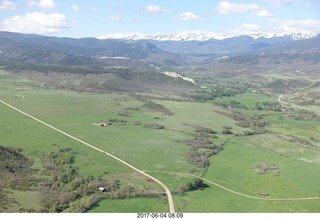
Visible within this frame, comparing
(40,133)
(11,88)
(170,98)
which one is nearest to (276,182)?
(40,133)

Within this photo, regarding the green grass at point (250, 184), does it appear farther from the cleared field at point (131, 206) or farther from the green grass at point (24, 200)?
the green grass at point (24, 200)

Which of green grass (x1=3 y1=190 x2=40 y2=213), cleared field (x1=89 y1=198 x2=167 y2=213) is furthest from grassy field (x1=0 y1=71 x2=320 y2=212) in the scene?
green grass (x1=3 y1=190 x2=40 y2=213)

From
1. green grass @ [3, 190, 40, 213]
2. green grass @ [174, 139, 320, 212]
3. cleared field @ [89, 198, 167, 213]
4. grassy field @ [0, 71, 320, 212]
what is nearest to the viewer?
green grass @ [3, 190, 40, 213]

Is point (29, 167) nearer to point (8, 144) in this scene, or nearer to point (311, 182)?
point (8, 144)

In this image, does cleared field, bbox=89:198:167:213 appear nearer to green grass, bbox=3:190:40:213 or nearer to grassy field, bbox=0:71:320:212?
grassy field, bbox=0:71:320:212

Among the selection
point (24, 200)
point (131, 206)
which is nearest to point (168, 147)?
point (131, 206)

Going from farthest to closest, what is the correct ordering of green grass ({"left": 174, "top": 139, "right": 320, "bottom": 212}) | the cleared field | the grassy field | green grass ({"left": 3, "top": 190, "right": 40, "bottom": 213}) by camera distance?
the grassy field < green grass ({"left": 174, "top": 139, "right": 320, "bottom": 212}) < the cleared field < green grass ({"left": 3, "top": 190, "right": 40, "bottom": 213})

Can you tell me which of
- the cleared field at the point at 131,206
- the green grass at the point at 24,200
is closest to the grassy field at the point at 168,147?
the cleared field at the point at 131,206

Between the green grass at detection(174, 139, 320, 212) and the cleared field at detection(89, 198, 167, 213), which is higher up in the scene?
the cleared field at detection(89, 198, 167, 213)
